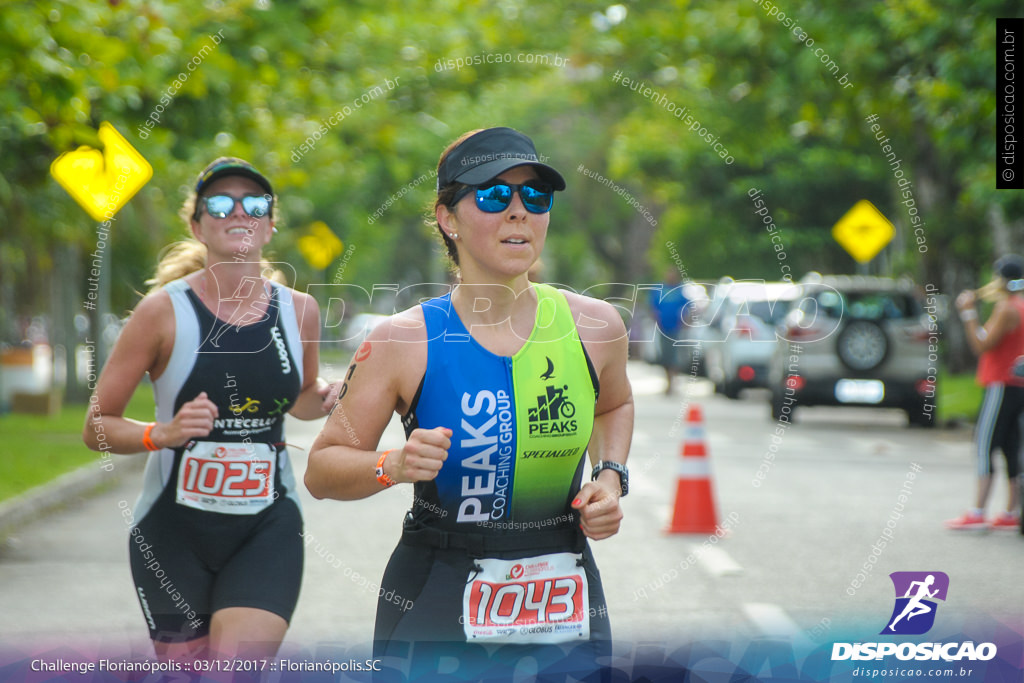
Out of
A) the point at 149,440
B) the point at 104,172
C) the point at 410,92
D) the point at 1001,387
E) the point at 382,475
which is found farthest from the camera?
the point at 410,92

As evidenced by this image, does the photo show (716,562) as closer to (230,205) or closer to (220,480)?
(220,480)

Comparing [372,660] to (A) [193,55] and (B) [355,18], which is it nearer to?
(A) [193,55]

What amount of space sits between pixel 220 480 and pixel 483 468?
1.32 m

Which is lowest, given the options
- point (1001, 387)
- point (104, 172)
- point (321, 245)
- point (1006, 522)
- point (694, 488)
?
point (1006, 522)

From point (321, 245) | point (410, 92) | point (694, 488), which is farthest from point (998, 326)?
point (321, 245)

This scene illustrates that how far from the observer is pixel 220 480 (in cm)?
394

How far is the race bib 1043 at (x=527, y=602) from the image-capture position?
2.88 m

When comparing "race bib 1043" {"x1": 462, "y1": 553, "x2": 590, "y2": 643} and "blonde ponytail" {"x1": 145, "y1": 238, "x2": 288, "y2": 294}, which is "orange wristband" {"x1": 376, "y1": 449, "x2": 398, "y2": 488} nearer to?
"race bib 1043" {"x1": 462, "y1": 553, "x2": 590, "y2": 643}

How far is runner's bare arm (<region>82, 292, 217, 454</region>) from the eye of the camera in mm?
3912

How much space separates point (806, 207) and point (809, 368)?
19887 millimetres

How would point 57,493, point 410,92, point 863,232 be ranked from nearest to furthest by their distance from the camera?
point 57,493
point 410,92
point 863,232

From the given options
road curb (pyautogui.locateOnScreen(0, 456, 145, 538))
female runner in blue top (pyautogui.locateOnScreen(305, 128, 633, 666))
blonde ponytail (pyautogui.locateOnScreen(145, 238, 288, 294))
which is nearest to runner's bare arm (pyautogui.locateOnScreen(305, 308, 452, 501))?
female runner in blue top (pyautogui.locateOnScreen(305, 128, 633, 666))

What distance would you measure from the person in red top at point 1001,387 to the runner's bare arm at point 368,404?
6828mm

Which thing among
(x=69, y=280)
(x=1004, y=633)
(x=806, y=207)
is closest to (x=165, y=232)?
(x=69, y=280)
